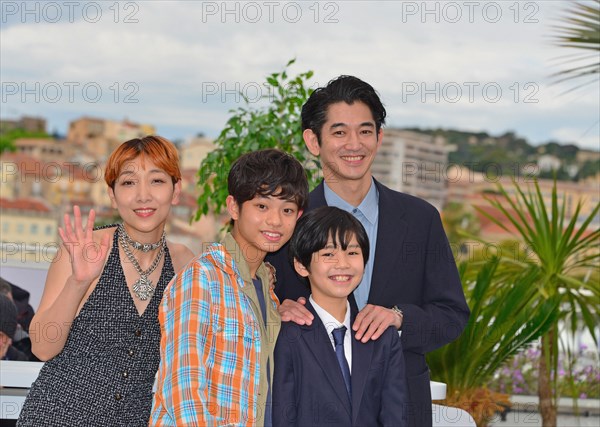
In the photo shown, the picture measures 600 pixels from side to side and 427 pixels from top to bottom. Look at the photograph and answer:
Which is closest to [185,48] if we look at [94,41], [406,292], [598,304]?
[94,41]

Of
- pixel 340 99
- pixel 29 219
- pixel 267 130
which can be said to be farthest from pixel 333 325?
pixel 29 219

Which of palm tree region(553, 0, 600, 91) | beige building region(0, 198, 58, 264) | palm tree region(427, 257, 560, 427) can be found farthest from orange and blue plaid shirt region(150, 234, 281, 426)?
beige building region(0, 198, 58, 264)

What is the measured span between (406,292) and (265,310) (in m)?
0.46

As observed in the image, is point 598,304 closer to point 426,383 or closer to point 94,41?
point 426,383

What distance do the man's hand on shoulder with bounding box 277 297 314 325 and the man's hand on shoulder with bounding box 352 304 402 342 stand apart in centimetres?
11

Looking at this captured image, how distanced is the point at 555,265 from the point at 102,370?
12.4 ft

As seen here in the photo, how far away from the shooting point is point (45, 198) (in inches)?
1277

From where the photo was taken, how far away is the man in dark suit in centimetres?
213

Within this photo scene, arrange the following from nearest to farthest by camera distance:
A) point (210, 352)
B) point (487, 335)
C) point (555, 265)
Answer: point (210, 352) → point (487, 335) → point (555, 265)

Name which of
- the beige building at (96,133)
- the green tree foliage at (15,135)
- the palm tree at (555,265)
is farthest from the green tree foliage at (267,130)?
the beige building at (96,133)

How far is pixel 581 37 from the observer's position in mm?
4922

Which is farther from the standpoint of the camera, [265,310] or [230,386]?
[265,310]

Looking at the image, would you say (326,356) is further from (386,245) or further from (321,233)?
(386,245)

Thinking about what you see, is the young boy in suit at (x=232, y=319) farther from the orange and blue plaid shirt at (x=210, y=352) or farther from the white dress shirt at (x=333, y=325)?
the white dress shirt at (x=333, y=325)
